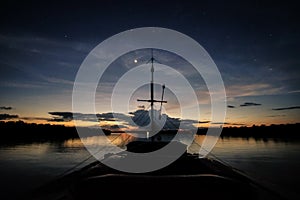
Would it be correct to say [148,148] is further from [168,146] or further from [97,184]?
[97,184]

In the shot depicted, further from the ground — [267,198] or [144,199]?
[144,199]

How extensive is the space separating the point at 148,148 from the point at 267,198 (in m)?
8.10

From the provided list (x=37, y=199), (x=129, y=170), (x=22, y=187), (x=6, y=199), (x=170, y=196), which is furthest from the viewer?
(x=22, y=187)

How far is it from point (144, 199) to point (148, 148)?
12015 mm

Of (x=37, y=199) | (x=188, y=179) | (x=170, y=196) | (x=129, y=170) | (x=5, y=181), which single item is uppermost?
(x=188, y=179)

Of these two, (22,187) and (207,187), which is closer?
(207,187)

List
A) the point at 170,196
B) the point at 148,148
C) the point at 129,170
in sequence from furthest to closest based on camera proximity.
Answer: the point at 148,148
the point at 129,170
the point at 170,196

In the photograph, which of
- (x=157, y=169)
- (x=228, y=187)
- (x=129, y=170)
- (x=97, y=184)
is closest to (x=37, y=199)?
(x=129, y=170)

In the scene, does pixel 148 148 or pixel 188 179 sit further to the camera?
pixel 148 148

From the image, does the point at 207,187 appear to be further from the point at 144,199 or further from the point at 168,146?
the point at 168,146

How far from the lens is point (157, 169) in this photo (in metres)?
8.70

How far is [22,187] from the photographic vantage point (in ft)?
58.6

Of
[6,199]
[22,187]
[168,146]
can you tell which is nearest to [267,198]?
[168,146]

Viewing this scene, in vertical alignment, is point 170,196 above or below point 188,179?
below
